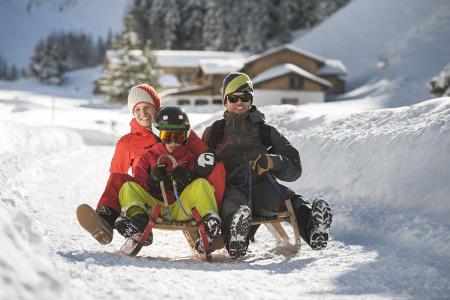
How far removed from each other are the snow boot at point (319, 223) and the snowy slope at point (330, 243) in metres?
0.11

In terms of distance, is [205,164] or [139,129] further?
[139,129]

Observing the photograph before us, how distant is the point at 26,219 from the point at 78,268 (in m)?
0.42

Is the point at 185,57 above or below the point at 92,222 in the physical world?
above

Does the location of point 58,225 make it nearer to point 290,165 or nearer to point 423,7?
point 290,165

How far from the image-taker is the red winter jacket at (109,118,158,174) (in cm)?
532

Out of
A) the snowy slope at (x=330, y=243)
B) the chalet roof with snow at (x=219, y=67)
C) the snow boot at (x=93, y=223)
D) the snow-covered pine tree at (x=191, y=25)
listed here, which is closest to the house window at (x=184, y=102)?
the chalet roof with snow at (x=219, y=67)

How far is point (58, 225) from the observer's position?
5.55 m

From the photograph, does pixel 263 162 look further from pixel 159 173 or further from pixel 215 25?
pixel 215 25

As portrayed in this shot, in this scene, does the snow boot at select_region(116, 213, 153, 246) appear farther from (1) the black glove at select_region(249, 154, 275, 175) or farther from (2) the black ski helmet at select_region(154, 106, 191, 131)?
(1) the black glove at select_region(249, 154, 275, 175)

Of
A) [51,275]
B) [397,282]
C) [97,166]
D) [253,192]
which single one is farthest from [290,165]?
[97,166]

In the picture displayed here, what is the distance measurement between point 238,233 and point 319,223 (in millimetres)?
723

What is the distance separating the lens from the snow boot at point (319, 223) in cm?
441

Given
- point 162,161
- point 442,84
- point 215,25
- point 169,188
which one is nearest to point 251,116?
point 162,161

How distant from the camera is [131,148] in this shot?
17.7ft
